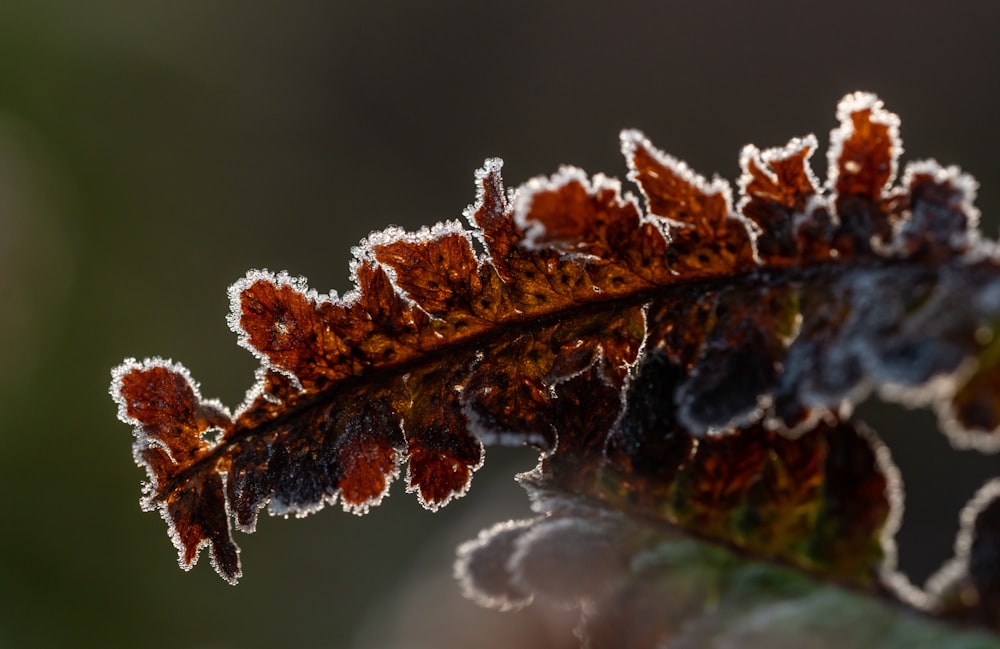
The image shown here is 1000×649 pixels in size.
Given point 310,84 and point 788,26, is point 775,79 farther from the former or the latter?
point 310,84

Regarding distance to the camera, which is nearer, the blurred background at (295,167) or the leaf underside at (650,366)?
the leaf underside at (650,366)

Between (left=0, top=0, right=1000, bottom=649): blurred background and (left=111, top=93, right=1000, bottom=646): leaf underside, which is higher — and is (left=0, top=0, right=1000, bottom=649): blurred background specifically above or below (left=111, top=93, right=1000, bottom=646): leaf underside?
above

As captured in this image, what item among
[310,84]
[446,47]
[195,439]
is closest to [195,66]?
[310,84]

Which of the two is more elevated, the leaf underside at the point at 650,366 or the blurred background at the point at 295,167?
the blurred background at the point at 295,167

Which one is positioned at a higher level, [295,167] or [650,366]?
[295,167]

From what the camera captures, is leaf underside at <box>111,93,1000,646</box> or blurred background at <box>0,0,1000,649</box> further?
blurred background at <box>0,0,1000,649</box>
